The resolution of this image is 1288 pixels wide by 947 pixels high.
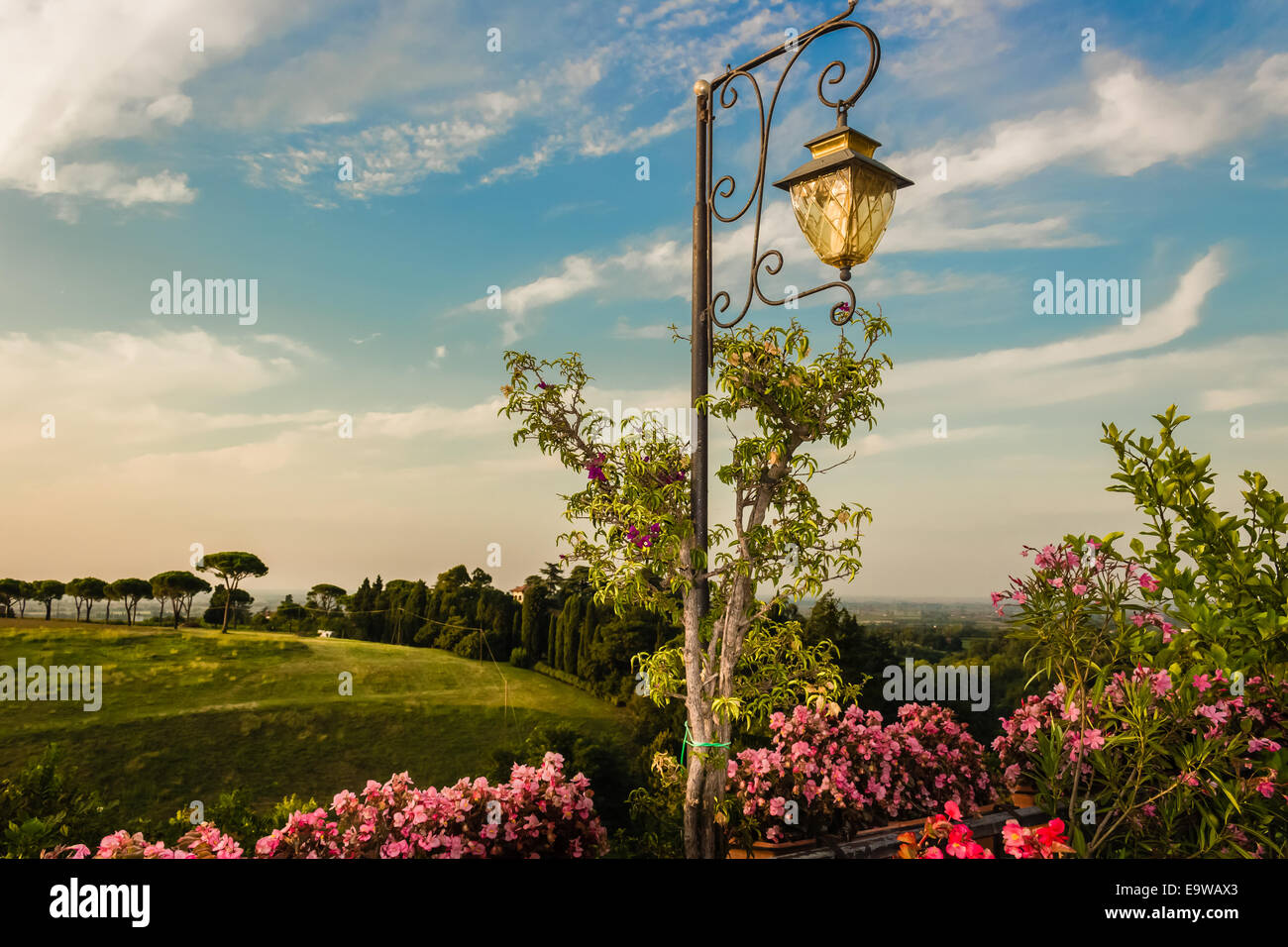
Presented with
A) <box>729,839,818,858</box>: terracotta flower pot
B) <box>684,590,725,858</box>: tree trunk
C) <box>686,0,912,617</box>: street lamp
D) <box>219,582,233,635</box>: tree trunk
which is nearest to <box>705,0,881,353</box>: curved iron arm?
<box>686,0,912,617</box>: street lamp

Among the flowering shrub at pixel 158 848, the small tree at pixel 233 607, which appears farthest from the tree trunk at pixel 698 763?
the small tree at pixel 233 607

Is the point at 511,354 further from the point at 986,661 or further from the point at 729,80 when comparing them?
the point at 986,661

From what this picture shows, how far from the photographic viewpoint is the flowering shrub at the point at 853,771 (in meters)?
3.54

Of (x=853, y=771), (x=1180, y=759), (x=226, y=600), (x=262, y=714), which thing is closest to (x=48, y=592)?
(x=226, y=600)

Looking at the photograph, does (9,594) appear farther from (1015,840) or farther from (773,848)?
(1015,840)

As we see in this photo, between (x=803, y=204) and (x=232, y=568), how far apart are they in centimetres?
407

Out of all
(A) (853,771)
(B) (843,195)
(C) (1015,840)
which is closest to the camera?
(C) (1015,840)

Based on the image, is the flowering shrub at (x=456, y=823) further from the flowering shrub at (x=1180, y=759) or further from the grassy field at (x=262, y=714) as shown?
the flowering shrub at (x=1180, y=759)

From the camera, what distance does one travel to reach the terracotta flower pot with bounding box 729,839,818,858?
3.38 metres

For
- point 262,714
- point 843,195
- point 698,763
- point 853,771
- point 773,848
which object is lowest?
point 773,848

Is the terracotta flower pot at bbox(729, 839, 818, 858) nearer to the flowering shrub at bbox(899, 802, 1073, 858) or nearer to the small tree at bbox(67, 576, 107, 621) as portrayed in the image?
the flowering shrub at bbox(899, 802, 1073, 858)

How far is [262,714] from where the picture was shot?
4.30 meters
